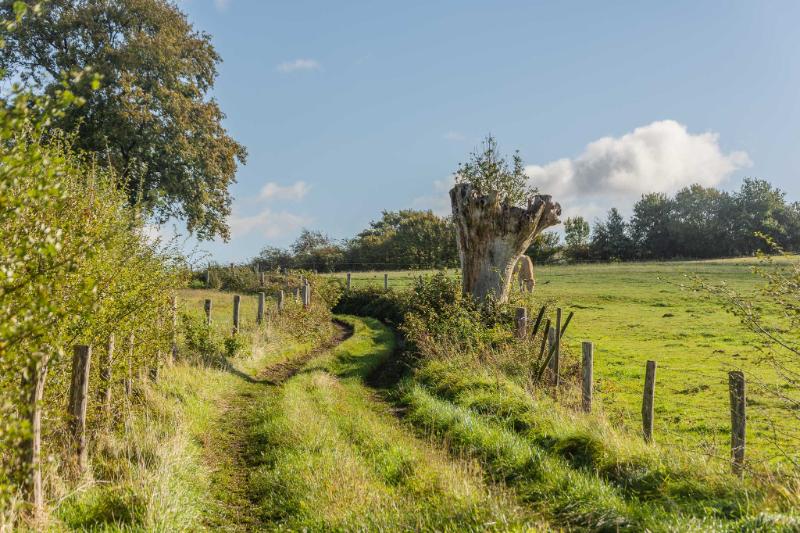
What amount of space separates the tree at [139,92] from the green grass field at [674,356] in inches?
787

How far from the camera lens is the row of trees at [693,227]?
265 feet

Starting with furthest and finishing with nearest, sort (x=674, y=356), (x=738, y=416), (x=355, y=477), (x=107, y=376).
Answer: (x=674, y=356)
(x=107, y=376)
(x=738, y=416)
(x=355, y=477)

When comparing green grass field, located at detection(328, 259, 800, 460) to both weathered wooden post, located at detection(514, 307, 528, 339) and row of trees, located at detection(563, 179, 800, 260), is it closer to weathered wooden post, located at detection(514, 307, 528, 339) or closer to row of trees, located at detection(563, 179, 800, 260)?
weathered wooden post, located at detection(514, 307, 528, 339)

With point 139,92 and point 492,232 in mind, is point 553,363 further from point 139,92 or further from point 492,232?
point 139,92

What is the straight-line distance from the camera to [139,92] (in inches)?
1167

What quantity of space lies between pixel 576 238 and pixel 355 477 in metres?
82.9

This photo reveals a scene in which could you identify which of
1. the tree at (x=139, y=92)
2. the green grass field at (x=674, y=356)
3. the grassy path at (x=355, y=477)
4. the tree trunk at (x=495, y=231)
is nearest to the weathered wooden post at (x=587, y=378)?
the green grass field at (x=674, y=356)

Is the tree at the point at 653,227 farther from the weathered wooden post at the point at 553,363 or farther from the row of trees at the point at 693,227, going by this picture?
the weathered wooden post at the point at 553,363

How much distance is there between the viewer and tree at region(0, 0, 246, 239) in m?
29.4

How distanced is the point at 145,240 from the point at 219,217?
79.1 feet

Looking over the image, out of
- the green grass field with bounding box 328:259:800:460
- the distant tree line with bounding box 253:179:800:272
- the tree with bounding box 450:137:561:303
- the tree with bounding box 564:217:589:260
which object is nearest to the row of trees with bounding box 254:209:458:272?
the distant tree line with bounding box 253:179:800:272

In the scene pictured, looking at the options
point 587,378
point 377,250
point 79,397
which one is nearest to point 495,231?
point 587,378

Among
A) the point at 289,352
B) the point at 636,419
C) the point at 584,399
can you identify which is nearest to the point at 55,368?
the point at 584,399

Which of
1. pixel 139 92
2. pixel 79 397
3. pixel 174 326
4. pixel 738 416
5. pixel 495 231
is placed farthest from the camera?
pixel 139 92
